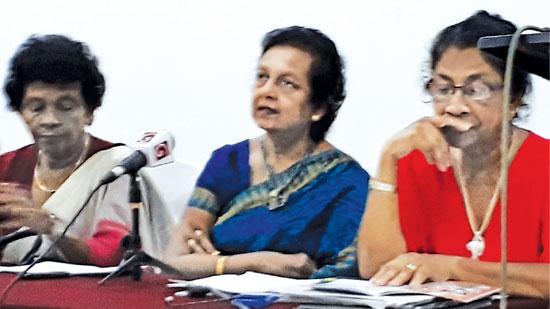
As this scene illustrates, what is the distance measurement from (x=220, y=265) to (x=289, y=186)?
23 cm

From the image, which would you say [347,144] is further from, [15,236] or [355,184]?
[15,236]

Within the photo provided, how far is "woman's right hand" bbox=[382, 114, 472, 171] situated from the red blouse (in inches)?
0.7

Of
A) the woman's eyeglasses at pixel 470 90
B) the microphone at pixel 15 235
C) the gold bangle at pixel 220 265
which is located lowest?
the gold bangle at pixel 220 265

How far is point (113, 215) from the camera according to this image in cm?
262

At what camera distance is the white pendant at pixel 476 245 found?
2.15 meters

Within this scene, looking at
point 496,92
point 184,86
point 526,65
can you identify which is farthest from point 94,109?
point 526,65

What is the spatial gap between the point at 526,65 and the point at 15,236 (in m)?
1.33

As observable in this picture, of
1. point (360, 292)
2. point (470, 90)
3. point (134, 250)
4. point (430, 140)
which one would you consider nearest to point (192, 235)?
point (134, 250)

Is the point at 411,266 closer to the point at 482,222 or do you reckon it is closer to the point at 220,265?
the point at 482,222

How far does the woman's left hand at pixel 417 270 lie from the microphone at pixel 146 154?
18.4 inches

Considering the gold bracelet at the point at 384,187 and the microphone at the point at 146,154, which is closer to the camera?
the microphone at the point at 146,154

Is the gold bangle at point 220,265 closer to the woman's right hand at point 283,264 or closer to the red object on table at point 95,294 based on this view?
the woman's right hand at point 283,264

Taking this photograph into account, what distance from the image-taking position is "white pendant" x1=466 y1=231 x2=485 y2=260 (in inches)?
84.6

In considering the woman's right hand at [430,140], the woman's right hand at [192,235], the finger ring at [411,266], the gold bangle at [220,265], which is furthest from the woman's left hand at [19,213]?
the finger ring at [411,266]
